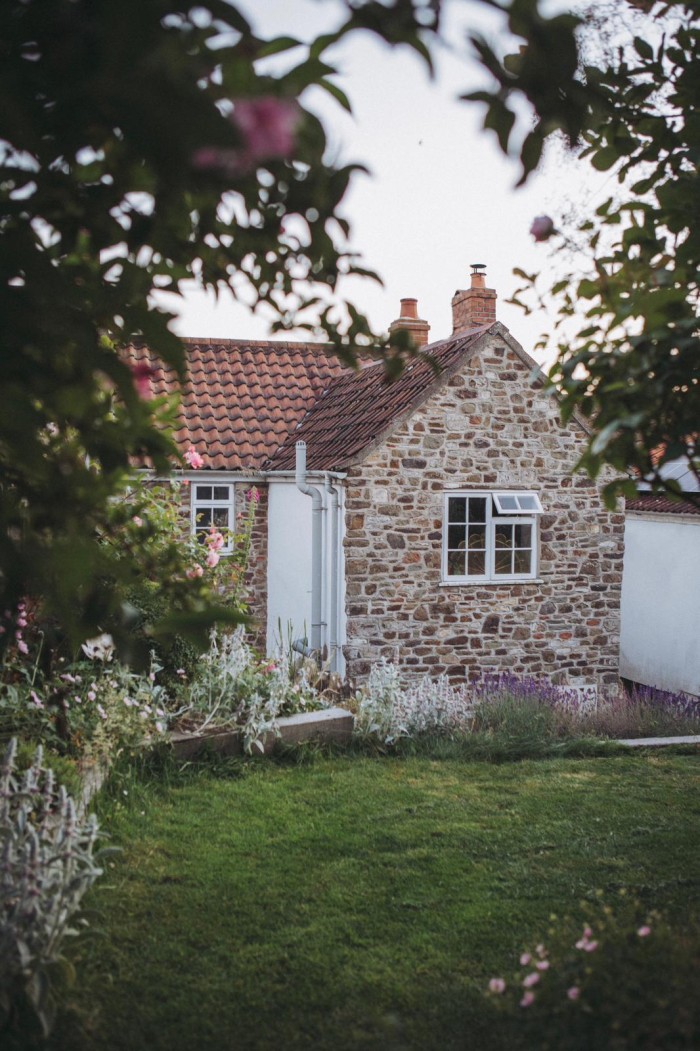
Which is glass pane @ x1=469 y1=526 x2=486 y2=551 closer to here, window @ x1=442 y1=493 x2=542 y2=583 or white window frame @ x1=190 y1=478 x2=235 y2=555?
window @ x1=442 y1=493 x2=542 y2=583

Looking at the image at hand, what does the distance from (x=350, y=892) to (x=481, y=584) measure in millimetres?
Answer: 8452

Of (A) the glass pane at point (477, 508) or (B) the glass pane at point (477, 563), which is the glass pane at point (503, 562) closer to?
(B) the glass pane at point (477, 563)

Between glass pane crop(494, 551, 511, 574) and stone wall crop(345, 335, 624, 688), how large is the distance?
0.75 feet

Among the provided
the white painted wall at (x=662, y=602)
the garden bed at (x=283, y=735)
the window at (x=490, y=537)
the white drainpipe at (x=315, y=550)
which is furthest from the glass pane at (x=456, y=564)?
the garden bed at (x=283, y=735)

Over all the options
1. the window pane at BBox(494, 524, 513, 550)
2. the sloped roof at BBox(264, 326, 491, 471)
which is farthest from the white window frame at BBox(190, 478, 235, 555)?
the window pane at BBox(494, 524, 513, 550)

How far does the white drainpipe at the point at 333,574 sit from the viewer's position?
12.1m

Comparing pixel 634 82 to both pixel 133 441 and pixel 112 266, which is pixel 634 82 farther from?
pixel 133 441

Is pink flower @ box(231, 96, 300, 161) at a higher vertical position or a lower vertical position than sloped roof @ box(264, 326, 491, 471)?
lower

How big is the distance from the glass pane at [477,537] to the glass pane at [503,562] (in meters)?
0.26

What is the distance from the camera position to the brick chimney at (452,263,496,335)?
47.6 feet

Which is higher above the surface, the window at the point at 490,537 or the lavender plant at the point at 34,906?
the window at the point at 490,537

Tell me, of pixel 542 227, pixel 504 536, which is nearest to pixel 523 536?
pixel 504 536

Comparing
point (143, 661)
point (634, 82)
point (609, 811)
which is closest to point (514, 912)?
point (609, 811)

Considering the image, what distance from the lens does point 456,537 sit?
1274cm
